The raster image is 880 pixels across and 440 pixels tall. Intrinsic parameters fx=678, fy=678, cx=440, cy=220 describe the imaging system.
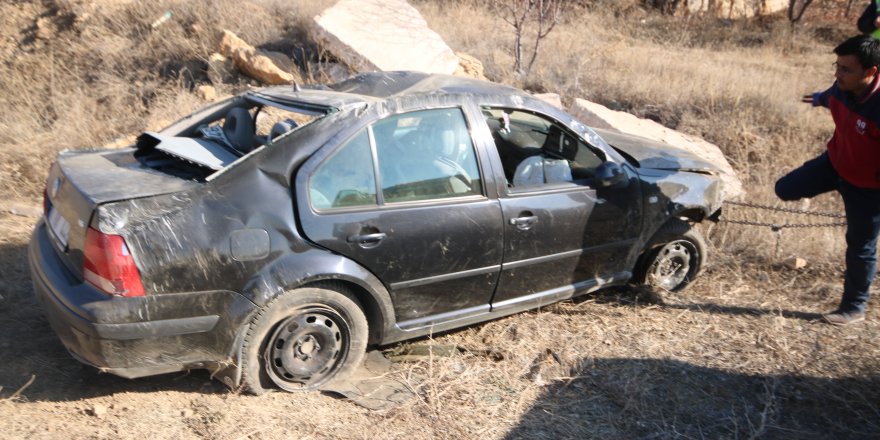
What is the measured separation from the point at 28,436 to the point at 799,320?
4752 millimetres

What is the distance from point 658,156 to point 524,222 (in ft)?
4.74

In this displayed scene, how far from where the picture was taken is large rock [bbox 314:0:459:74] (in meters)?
8.27

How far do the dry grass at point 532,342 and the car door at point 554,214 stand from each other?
1.19 feet

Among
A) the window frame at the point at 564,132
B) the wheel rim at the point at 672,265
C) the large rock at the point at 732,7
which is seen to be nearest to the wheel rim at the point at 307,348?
the window frame at the point at 564,132

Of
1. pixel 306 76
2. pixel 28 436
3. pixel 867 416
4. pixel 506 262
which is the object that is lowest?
pixel 867 416

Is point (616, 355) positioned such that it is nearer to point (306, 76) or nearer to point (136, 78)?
point (306, 76)

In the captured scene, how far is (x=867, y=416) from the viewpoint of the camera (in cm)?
379

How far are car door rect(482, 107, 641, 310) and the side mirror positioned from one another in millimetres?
55

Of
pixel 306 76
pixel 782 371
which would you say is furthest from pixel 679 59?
pixel 782 371

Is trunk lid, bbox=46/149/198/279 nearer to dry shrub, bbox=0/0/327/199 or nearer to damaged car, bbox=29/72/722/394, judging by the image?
damaged car, bbox=29/72/722/394

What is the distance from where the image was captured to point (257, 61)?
8.13 metres

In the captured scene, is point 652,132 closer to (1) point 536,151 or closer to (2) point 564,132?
(1) point 536,151

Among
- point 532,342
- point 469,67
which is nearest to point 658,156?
point 532,342

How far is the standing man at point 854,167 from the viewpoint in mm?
4090
